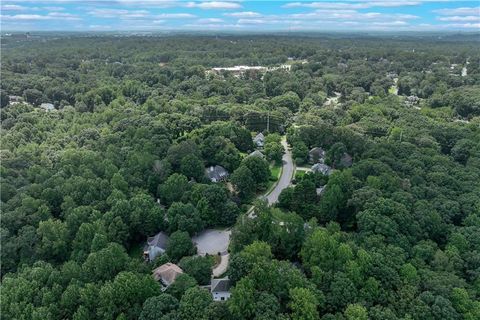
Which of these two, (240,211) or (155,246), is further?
(240,211)

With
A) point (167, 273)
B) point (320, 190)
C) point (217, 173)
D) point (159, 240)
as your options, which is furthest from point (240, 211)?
point (167, 273)

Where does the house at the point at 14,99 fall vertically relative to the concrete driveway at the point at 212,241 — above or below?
above

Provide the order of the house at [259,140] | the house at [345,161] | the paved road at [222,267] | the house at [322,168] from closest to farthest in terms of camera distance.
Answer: the paved road at [222,267], the house at [322,168], the house at [345,161], the house at [259,140]

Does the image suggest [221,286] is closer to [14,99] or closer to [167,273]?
[167,273]

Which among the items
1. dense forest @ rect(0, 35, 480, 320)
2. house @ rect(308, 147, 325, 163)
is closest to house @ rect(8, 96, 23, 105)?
dense forest @ rect(0, 35, 480, 320)

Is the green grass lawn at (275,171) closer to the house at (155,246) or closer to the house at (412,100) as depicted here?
the house at (155,246)

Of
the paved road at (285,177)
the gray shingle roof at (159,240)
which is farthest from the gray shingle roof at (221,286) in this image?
the paved road at (285,177)

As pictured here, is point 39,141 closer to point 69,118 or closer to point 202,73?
point 69,118
